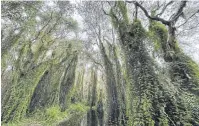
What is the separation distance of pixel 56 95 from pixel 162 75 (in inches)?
550

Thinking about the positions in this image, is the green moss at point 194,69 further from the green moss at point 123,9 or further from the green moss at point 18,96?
the green moss at point 18,96

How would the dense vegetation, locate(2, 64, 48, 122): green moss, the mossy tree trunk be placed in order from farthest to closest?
locate(2, 64, 48, 122): green moss
the mossy tree trunk
the dense vegetation

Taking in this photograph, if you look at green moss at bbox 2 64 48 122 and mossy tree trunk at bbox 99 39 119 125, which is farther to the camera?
green moss at bbox 2 64 48 122

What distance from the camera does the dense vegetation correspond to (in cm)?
761

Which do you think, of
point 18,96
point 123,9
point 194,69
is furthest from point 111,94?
point 194,69

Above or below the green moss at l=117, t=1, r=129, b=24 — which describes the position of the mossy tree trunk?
below

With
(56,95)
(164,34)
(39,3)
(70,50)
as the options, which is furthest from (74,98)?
(164,34)

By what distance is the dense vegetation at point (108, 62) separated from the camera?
25.0 ft

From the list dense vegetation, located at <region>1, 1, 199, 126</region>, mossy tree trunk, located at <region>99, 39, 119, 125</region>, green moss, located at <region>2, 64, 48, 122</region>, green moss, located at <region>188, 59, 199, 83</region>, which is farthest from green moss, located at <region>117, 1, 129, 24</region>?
green moss, located at <region>2, 64, 48, 122</region>

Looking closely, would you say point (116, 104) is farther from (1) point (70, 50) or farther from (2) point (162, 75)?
(1) point (70, 50)

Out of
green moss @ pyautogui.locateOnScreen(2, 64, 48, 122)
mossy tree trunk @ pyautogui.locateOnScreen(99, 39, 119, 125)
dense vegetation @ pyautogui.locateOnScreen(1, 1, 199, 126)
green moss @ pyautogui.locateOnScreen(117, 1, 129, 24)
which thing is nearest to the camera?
dense vegetation @ pyautogui.locateOnScreen(1, 1, 199, 126)

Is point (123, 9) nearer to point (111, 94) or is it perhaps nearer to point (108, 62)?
point (108, 62)

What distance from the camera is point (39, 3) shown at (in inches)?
537

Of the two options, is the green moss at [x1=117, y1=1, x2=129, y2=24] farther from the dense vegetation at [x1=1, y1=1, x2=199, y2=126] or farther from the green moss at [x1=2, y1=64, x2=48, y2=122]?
the green moss at [x1=2, y1=64, x2=48, y2=122]
